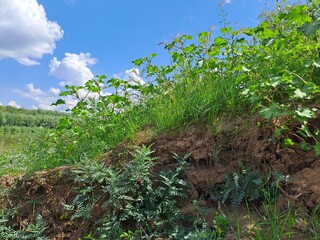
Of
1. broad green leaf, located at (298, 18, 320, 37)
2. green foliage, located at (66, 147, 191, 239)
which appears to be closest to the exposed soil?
green foliage, located at (66, 147, 191, 239)

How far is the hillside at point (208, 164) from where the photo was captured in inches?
110

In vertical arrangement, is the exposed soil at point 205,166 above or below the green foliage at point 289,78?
below

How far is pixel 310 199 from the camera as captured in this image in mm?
2668

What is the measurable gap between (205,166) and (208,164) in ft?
0.11

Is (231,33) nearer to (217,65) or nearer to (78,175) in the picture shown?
(217,65)

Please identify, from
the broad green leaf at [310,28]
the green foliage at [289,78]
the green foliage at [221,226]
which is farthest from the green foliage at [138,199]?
the broad green leaf at [310,28]

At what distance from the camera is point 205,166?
3.27m

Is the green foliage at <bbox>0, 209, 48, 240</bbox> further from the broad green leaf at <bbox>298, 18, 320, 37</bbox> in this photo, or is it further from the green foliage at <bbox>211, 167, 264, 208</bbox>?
the broad green leaf at <bbox>298, 18, 320, 37</bbox>

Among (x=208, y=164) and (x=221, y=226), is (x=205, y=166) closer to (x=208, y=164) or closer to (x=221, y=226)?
(x=208, y=164)

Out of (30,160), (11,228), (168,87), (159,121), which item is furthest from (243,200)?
(30,160)

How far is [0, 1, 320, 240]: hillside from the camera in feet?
9.15

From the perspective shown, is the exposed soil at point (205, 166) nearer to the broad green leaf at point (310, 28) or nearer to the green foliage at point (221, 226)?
Answer: the green foliage at point (221, 226)

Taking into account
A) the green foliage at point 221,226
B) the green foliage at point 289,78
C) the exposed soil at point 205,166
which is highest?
the green foliage at point 289,78

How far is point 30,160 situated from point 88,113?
3.75 ft
